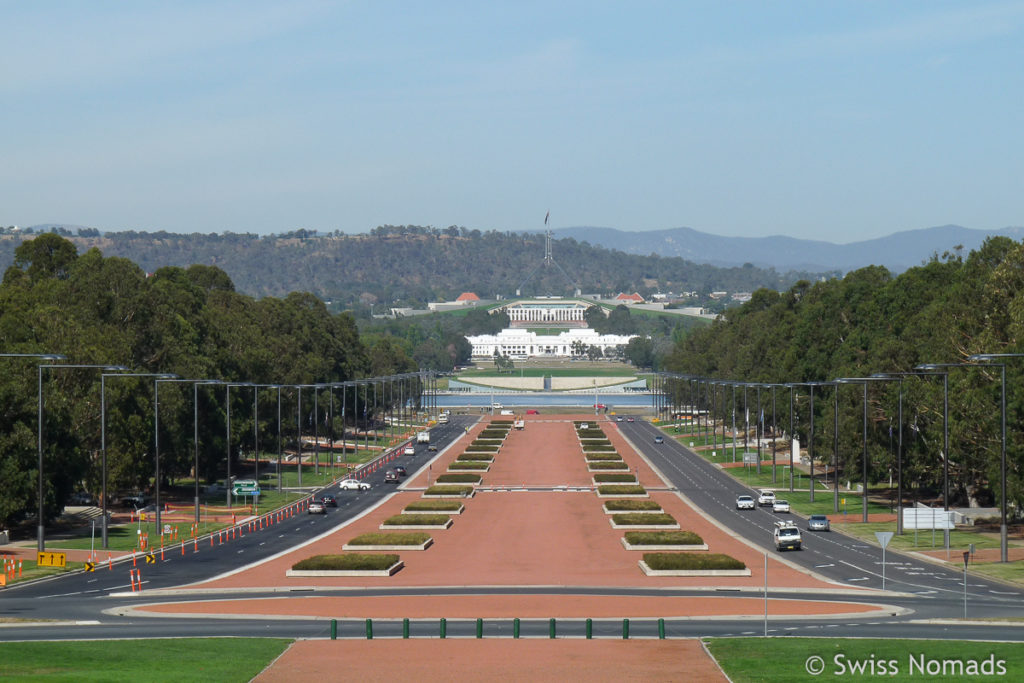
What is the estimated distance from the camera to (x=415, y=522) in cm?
10112

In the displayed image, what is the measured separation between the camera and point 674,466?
15938 cm

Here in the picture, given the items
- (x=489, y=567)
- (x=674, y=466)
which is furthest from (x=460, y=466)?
(x=489, y=567)

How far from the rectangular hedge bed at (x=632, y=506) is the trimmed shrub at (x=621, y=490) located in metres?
9.84

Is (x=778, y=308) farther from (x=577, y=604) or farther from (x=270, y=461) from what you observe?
(x=577, y=604)

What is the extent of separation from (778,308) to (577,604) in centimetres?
13723

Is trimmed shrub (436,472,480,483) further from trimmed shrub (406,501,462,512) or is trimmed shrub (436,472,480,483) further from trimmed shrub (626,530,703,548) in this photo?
trimmed shrub (626,530,703,548)

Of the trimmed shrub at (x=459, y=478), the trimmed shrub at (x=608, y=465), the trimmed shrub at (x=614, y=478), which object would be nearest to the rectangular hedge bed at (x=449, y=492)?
the trimmed shrub at (x=459, y=478)

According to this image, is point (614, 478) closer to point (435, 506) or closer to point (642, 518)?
point (435, 506)

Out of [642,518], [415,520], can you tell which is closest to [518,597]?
[642,518]

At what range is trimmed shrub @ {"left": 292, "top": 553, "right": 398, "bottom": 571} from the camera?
76625 mm

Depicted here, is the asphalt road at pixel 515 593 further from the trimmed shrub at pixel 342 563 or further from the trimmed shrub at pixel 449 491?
the trimmed shrub at pixel 449 491

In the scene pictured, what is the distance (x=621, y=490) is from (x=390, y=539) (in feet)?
129

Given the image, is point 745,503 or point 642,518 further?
point 745,503

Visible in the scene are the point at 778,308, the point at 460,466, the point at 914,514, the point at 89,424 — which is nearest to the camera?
the point at 914,514
